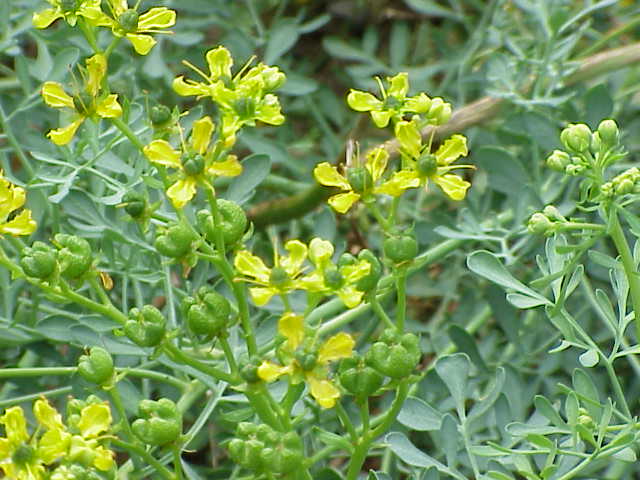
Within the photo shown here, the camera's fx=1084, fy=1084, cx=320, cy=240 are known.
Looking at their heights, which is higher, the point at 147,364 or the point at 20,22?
the point at 20,22

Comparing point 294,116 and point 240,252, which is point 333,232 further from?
point 294,116

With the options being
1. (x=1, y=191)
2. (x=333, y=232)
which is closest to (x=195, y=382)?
(x=333, y=232)

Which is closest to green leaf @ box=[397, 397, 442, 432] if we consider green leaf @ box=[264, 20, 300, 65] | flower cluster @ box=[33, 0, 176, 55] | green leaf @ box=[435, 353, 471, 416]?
green leaf @ box=[435, 353, 471, 416]

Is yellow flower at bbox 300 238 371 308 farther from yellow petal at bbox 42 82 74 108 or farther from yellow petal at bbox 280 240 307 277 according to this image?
yellow petal at bbox 42 82 74 108

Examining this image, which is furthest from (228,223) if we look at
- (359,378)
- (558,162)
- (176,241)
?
(558,162)

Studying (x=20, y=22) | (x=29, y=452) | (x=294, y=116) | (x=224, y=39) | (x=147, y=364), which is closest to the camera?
(x=29, y=452)

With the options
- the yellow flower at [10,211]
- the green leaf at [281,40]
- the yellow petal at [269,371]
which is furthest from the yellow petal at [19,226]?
the green leaf at [281,40]

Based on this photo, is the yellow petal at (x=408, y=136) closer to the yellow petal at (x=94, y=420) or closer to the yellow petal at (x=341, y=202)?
the yellow petal at (x=341, y=202)
